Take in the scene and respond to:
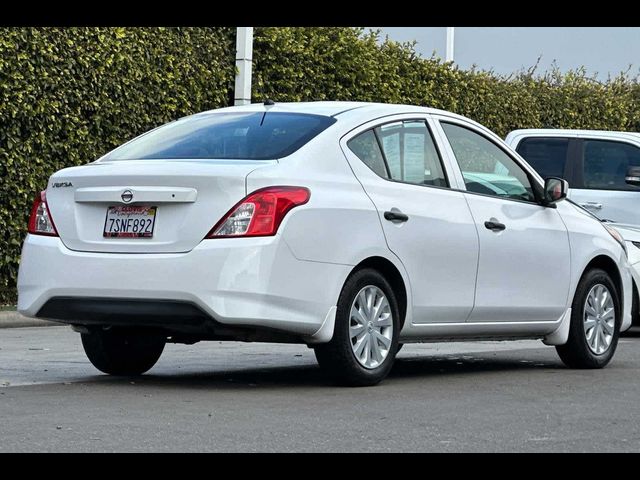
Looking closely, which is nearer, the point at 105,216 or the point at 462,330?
the point at 105,216

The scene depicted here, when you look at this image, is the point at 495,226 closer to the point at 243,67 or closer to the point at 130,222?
the point at 130,222

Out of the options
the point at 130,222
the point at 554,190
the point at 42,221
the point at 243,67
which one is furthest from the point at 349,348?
the point at 243,67

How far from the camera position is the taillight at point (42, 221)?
898cm

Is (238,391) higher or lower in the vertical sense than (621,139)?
lower

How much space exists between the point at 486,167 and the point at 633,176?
223 inches

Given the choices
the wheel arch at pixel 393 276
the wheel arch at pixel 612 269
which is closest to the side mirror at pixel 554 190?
the wheel arch at pixel 612 269

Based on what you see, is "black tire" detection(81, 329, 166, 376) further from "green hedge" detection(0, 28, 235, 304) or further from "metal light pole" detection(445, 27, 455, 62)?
"metal light pole" detection(445, 27, 455, 62)

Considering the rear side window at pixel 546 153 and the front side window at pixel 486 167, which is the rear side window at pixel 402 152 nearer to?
the front side window at pixel 486 167

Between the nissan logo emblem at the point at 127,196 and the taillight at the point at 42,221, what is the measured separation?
54 centimetres

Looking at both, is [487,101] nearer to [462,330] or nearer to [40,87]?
[40,87]

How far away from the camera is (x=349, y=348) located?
8.84 meters
